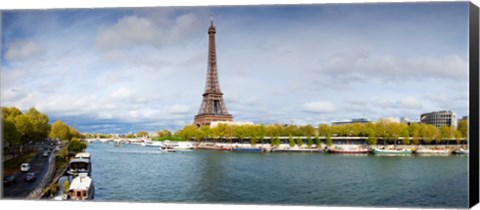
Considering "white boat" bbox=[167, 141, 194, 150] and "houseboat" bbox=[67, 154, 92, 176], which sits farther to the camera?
"white boat" bbox=[167, 141, 194, 150]

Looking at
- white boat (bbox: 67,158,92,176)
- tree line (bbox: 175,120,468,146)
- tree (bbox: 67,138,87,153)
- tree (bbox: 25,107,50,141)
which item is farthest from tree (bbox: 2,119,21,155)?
tree line (bbox: 175,120,468,146)

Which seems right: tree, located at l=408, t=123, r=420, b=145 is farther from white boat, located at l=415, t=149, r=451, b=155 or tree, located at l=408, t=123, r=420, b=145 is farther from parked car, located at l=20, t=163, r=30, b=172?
parked car, located at l=20, t=163, r=30, b=172

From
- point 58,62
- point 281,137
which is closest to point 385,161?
point 281,137

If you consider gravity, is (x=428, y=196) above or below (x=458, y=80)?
below

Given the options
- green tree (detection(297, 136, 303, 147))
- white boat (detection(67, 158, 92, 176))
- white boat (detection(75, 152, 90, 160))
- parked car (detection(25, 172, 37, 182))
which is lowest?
parked car (detection(25, 172, 37, 182))

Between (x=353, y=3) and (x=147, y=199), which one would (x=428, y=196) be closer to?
(x=353, y=3)

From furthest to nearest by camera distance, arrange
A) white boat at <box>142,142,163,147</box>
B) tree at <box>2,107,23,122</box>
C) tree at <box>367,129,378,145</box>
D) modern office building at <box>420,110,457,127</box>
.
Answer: tree at <box>367,129,378,145</box> → white boat at <box>142,142,163,147</box> → tree at <box>2,107,23,122</box> → modern office building at <box>420,110,457,127</box>

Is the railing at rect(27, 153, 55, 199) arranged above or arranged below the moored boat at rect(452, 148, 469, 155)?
below
